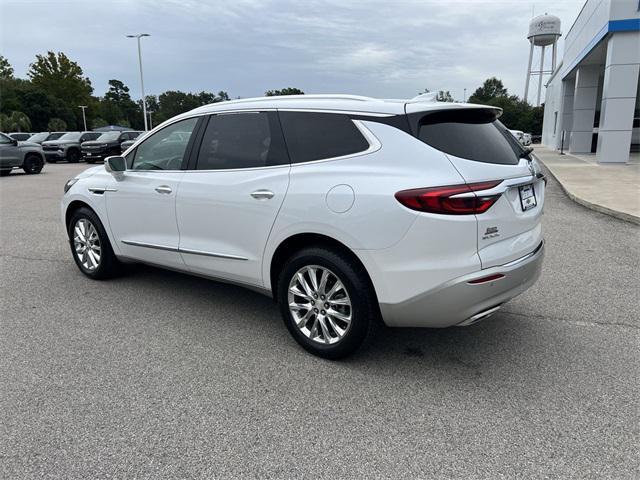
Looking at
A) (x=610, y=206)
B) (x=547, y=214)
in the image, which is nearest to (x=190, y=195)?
(x=547, y=214)

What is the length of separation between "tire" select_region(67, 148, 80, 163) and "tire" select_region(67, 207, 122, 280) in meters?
23.6

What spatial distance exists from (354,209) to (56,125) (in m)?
69.8

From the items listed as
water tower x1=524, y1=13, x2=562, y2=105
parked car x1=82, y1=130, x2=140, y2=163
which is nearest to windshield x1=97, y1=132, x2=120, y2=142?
parked car x1=82, y1=130, x2=140, y2=163

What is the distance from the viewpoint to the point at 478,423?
2.77 m

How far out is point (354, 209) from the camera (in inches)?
122

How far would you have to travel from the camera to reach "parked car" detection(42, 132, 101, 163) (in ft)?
85.5

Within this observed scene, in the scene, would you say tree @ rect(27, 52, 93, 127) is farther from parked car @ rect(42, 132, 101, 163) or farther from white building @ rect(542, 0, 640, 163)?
white building @ rect(542, 0, 640, 163)

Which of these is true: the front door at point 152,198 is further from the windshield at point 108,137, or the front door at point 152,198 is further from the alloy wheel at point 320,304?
the windshield at point 108,137

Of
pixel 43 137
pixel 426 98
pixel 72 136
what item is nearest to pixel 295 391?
pixel 426 98

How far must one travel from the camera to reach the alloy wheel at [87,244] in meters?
5.25

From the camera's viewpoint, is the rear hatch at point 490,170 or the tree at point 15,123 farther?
the tree at point 15,123

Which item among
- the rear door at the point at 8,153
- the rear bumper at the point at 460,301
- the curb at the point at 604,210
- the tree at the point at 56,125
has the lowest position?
the curb at the point at 604,210

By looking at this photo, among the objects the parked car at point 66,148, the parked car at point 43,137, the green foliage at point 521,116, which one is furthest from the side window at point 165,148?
the green foliage at point 521,116

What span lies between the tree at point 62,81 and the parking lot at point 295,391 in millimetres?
74272
